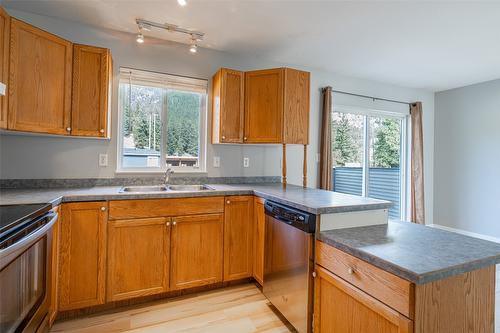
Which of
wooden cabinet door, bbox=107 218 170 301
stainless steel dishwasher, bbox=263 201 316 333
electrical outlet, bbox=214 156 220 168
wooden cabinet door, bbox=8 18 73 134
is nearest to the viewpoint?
stainless steel dishwasher, bbox=263 201 316 333

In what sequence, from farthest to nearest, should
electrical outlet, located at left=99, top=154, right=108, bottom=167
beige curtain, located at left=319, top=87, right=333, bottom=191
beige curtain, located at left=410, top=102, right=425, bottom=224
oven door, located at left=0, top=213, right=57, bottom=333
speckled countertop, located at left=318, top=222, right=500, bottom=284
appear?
beige curtain, located at left=410, top=102, right=425, bottom=224 < beige curtain, located at left=319, top=87, right=333, bottom=191 < electrical outlet, located at left=99, top=154, right=108, bottom=167 < oven door, located at left=0, top=213, right=57, bottom=333 < speckled countertop, located at left=318, top=222, right=500, bottom=284

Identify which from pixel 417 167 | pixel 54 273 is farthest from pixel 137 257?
pixel 417 167

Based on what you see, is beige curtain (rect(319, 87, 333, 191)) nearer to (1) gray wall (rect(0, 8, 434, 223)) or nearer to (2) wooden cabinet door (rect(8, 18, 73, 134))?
(1) gray wall (rect(0, 8, 434, 223))

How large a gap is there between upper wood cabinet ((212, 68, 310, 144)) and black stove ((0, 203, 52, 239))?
1.65 meters

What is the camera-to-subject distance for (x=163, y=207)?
215cm

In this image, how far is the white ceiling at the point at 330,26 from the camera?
6.97 ft

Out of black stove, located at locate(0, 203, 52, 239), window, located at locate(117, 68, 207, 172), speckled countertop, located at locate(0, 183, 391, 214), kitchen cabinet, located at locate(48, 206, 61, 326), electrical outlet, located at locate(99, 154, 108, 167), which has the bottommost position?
kitchen cabinet, located at locate(48, 206, 61, 326)

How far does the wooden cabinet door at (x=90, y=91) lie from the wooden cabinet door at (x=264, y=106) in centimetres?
138

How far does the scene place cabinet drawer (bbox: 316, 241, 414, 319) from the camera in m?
1.01

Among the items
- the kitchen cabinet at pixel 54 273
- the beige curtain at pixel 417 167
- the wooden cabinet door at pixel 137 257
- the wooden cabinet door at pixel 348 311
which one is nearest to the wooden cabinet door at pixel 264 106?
the wooden cabinet door at pixel 137 257

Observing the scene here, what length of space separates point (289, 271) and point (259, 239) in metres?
0.54

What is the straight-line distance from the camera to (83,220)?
1.92 m

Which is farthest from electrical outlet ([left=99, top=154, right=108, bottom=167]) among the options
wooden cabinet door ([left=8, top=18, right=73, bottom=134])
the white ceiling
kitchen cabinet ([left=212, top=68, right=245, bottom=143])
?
the white ceiling

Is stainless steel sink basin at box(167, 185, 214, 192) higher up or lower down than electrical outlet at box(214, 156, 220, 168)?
lower down
